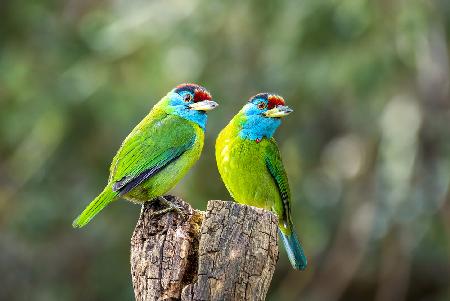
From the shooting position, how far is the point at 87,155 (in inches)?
429

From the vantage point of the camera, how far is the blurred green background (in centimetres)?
930

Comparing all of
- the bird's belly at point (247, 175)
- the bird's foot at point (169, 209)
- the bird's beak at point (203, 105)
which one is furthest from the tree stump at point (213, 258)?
the bird's belly at point (247, 175)

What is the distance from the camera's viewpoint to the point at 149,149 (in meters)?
→ 5.16

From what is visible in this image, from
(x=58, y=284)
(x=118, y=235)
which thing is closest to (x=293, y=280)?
(x=118, y=235)

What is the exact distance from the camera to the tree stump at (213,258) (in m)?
4.26

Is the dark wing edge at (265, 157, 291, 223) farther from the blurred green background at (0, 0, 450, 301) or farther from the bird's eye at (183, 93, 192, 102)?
the blurred green background at (0, 0, 450, 301)

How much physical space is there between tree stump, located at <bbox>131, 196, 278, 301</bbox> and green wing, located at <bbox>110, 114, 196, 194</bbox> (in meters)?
0.54

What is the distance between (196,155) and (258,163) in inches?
19.2

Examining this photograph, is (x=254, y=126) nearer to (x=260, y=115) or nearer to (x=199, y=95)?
(x=260, y=115)

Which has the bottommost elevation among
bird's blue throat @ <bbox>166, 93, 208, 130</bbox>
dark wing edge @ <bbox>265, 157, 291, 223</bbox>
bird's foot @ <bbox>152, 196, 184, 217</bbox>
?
dark wing edge @ <bbox>265, 157, 291, 223</bbox>

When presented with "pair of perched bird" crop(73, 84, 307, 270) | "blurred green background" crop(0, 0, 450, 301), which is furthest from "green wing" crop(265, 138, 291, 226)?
"blurred green background" crop(0, 0, 450, 301)

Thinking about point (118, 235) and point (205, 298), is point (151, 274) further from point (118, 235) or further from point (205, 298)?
point (118, 235)

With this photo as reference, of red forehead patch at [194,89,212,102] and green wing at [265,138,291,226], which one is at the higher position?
red forehead patch at [194,89,212,102]

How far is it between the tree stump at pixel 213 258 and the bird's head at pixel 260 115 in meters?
1.27
